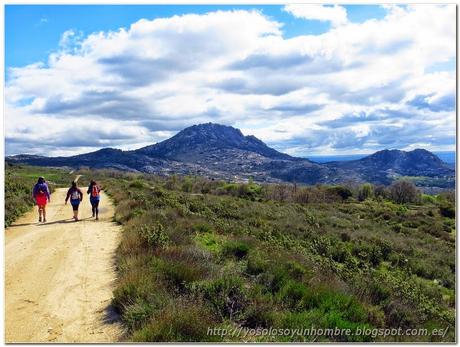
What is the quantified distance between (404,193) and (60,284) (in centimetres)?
8933

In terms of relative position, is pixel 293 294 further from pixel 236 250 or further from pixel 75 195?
pixel 75 195

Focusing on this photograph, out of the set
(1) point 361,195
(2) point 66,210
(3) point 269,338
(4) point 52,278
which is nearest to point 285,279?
(3) point 269,338

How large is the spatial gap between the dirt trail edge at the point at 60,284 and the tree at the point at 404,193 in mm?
80992

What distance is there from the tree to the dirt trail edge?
266ft

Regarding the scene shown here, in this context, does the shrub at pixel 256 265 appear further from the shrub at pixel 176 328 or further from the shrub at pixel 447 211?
the shrub at pixel 447 211

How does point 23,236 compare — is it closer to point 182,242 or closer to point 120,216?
point 120,216

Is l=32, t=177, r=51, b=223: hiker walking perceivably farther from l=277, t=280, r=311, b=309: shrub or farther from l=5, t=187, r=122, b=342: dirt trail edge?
l=277, t=280, r=311, b=309: shrub

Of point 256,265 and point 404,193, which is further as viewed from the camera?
point 404,193

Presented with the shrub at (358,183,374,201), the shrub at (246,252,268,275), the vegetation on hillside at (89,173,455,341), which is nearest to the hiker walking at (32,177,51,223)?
the vegetation on hillside at (89,173,455,341)

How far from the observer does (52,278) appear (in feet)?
31.5

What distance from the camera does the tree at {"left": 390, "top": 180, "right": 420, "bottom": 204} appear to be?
281 feet

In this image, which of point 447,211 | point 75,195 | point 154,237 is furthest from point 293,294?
point 447,211

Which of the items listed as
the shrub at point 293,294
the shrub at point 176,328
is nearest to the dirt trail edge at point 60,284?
the shrub at point 176,328

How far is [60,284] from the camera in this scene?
9125 mm
